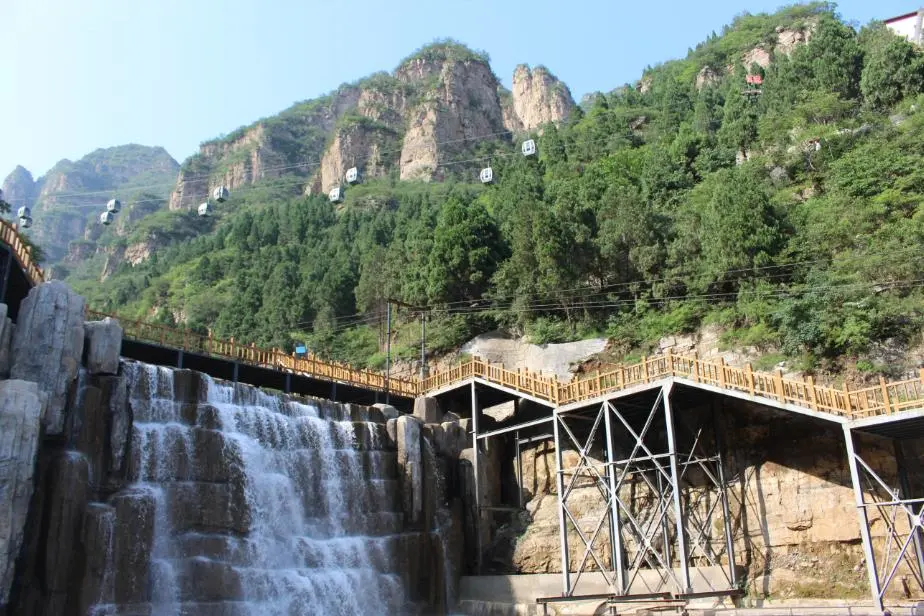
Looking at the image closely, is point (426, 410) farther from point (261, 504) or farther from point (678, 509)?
point (678, 509)

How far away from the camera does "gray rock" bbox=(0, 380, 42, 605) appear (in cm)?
1928

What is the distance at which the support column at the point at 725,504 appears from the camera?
26.7 meters

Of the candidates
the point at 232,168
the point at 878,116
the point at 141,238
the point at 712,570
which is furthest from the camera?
the point at 232,168

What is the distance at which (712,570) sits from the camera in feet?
88.2

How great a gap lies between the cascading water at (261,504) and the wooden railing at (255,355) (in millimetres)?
4434

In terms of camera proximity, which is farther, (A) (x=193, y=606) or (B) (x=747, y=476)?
(B) (x=747, y=476)

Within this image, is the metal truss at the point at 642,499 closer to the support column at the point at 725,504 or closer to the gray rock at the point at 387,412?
the support column at the point at 725,504

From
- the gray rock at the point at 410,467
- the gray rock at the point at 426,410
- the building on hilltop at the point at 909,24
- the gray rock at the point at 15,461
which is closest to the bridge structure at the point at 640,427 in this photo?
the gray rock at the point at 426,410

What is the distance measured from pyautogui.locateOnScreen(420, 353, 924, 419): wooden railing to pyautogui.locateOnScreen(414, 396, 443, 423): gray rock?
4.66 ft

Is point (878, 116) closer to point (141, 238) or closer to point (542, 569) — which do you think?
point (542, 569)

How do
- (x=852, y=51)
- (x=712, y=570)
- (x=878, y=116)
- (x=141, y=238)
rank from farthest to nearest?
(x=141, y=238)
(x=852, y=51)
(x=878, y=116)
(x=712, y=570)

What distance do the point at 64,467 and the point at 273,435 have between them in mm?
8359

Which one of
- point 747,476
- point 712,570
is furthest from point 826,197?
point 712,570

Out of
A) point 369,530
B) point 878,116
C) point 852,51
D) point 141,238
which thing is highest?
point 141,238
